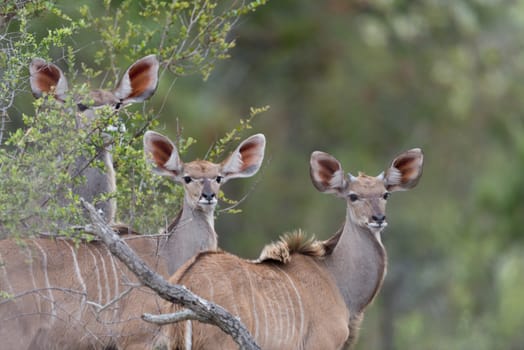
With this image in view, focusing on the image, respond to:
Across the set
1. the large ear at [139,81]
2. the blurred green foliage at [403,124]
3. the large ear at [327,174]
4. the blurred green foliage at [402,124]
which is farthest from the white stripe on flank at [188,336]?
the blurred green foliage at [403,124]

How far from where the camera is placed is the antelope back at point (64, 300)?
669 cm

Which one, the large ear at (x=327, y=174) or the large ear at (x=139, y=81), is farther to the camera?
the large ear at (x=327, y=174)

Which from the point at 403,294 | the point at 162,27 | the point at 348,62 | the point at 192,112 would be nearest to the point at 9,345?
the point at 162,27

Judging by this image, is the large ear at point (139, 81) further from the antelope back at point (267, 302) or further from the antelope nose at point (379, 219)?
the antelope nose at point (379, 219)

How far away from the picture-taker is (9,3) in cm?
696

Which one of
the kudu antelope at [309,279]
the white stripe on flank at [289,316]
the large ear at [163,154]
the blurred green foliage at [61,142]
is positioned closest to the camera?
the blurred green foliage at [61,142]

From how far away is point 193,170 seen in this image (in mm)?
7613

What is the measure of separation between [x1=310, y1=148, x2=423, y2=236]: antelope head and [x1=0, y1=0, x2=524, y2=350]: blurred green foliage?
32.6 feet

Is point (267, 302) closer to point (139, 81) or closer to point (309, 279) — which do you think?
point (309, 279)

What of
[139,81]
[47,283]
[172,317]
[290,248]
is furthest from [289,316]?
[139,81]

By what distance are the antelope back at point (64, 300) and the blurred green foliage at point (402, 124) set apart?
35.7 feet

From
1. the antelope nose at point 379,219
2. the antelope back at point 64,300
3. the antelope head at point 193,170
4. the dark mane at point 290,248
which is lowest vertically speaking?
the antelope back at point 64,300

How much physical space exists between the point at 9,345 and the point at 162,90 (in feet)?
30.0

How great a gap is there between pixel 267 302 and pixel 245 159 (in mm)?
1258
